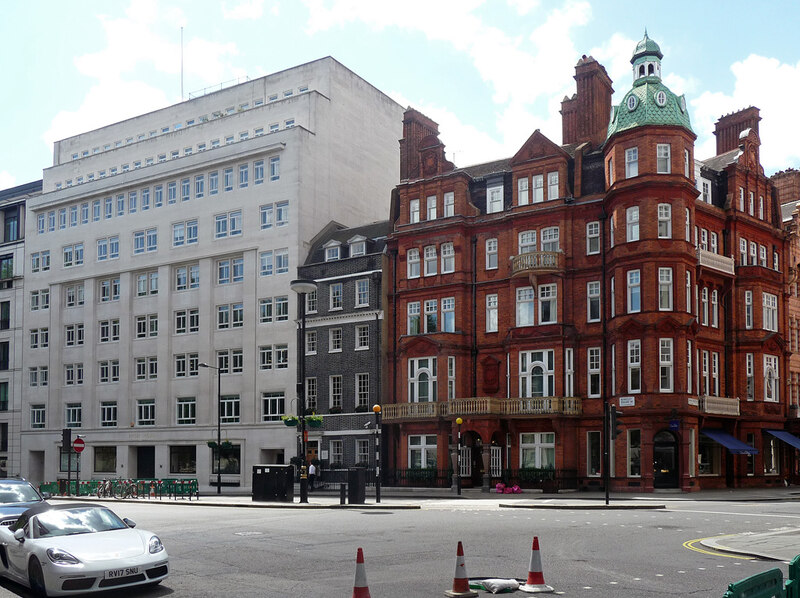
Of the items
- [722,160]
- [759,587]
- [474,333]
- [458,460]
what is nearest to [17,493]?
[759,587]

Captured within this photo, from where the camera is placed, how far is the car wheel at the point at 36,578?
13125 mm

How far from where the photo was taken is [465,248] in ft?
168

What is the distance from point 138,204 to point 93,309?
8.36 m

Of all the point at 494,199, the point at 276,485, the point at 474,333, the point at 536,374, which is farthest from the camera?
the point at 494,199

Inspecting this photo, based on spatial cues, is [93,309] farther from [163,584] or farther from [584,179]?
[163,584]

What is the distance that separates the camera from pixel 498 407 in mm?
47312

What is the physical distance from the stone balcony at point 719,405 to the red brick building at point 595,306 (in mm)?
128

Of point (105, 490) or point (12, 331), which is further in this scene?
point (12, 331)

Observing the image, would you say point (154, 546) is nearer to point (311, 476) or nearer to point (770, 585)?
point (770, 585)

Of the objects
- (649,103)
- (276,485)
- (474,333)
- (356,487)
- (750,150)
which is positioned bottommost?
(276,485)

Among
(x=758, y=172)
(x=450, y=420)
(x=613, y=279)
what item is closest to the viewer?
(x=613, y=279)

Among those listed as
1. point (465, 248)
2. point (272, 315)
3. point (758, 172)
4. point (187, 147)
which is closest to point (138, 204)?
point (187, 147)

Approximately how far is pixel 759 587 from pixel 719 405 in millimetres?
42009

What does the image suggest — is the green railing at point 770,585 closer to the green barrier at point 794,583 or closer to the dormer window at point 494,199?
the green barrier at point 794,583
